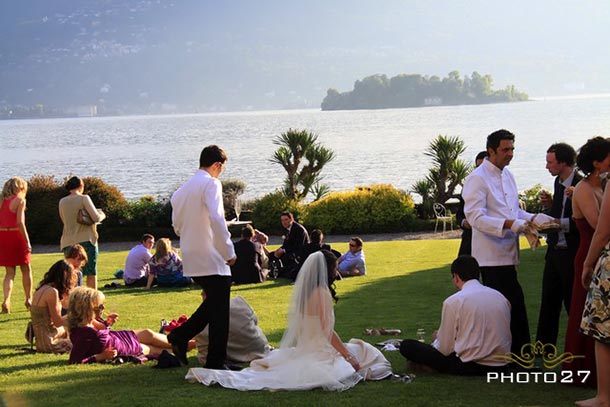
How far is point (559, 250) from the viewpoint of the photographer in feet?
25.9

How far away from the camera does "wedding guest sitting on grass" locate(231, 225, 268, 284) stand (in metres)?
15.3

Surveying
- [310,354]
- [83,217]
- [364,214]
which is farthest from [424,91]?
[310,354]

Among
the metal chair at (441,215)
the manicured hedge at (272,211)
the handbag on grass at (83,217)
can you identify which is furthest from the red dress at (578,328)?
the manicured hedge at (272,211)

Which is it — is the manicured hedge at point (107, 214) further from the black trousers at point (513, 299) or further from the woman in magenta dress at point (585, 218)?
the woman in magenta dress at point (585, 218)

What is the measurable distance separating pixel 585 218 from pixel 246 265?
8954 mm

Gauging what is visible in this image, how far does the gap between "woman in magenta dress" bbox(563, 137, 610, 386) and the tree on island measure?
22401 mm

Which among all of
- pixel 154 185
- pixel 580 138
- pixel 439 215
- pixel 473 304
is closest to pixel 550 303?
pixel 473 304

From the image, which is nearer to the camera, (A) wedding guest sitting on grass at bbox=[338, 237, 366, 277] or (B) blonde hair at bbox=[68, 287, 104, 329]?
(B) blonde hair at bbox=[68, 287, 104, 329]

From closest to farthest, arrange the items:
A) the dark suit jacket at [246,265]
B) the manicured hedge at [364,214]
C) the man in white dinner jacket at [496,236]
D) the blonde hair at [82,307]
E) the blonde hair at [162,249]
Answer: the man in white dinner jacket at [496,236] < the blonde hair at [82,307] < the blonde hair at [162,249] < the dark suit jacket at [246,265] < the manicured hedge at [364,214]

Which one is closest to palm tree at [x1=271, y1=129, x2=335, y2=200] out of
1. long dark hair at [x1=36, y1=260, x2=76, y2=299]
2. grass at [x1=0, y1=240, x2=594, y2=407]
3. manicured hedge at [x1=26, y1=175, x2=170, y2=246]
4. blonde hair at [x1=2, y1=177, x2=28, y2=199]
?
manicured hedge at [x1=26, y1=175, x2=170, y2=246]

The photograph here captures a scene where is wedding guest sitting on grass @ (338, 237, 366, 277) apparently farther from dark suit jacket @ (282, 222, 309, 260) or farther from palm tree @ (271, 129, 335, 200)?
palm tree @ (271, 129, 335, 200)

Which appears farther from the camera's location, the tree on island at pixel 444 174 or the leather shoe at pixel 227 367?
the tree on island at pixel 444 174

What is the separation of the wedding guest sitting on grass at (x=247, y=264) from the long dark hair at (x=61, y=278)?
577 centimetres

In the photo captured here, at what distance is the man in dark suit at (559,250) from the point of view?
7832 millimetres
